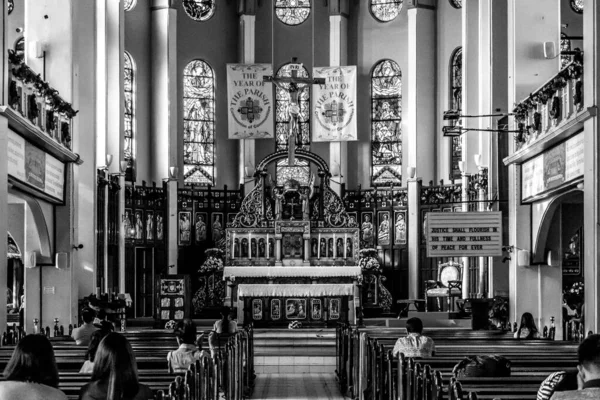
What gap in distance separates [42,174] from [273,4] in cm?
1442

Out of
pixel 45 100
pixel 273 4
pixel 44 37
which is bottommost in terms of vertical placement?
pixel 45 100

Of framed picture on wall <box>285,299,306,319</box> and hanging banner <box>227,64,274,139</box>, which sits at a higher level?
hanging banner <box>227,64,274,139</box>

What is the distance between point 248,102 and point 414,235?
565 cm

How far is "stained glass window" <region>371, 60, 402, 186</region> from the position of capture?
3075 cm

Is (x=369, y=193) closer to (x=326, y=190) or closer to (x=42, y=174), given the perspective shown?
(x=326, y=190)

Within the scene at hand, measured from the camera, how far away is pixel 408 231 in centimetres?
2875

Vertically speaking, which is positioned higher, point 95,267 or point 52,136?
point 52,136

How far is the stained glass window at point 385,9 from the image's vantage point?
3108cm

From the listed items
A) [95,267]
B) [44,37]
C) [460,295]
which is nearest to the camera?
[44,37]

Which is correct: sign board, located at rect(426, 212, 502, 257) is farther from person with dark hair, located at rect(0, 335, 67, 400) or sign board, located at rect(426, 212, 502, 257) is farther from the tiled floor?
person with dark hair, located at rect(0, 335, 67, 400)

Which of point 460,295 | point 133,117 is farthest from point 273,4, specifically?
point 460,295

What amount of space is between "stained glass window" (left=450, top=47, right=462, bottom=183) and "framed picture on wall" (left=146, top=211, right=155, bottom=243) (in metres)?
7.82

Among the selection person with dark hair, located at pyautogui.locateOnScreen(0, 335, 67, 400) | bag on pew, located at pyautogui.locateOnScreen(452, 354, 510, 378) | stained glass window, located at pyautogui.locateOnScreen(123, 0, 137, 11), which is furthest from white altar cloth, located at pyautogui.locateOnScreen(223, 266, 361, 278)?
person with dark hair, located at pyautogui.locateOnScreen(0, 335, 67, 400)

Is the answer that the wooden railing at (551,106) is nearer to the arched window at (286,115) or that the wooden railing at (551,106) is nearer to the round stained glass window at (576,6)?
the round stained glass window at (576,6)
